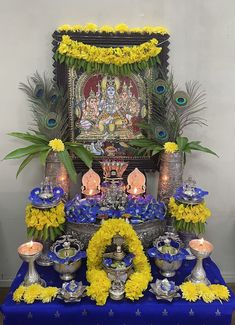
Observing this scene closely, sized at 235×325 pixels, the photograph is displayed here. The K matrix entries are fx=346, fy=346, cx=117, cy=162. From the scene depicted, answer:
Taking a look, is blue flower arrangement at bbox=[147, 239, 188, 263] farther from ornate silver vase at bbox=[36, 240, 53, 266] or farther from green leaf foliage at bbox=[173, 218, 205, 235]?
ornate silver vase at bbox=[36, 240, 53, 266]

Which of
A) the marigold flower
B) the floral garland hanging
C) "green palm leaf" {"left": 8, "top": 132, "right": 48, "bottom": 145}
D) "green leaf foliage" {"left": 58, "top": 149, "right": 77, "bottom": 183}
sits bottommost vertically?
the marigold flower

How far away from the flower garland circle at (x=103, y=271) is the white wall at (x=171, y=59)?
2.81 feet

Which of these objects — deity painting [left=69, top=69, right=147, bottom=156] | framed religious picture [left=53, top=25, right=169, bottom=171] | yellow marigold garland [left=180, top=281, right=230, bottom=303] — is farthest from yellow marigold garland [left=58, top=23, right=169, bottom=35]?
yellow marigold garland [left=180, top=281, right=230, bottom=303]

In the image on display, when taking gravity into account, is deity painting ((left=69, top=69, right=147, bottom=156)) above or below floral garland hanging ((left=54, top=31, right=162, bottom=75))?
below

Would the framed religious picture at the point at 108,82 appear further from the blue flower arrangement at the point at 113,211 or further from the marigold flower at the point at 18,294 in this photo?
the marigold flower at the point at 18,294

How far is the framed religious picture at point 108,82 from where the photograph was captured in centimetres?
228

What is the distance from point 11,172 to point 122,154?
836mm

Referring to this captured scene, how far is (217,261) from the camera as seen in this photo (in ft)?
9.27

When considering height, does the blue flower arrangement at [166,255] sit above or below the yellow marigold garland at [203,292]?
above

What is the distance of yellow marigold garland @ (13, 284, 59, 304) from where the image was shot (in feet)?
5.59

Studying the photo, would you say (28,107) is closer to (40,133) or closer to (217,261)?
(40,133)

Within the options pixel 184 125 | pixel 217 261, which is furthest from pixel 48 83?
pixel 217 261

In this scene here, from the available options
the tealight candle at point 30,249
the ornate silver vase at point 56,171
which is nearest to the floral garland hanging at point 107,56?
the ornate silver vase at point 56,171

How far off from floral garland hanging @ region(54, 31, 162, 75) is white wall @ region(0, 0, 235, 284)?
17 centimetres
